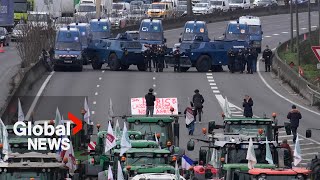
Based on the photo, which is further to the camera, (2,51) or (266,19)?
(266,19)

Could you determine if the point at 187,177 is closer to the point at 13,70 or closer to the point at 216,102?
the point at 216,102

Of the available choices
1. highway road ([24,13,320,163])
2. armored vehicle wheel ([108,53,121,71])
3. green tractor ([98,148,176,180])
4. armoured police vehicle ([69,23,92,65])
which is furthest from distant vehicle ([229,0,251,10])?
green tractor ([98,148,176,180])

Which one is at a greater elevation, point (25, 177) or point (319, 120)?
point (25, 177)

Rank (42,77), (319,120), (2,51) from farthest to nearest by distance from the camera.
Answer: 1. (2,51)
2. (42,77)
3. (319,120)

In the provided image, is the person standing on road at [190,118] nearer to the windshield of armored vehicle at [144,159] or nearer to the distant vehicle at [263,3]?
the windshield of armored vehicle at [144,159]

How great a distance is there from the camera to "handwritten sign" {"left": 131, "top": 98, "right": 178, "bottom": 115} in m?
43.7

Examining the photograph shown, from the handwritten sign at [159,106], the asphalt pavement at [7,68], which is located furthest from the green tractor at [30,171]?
the asphalt pavement at [7,68]

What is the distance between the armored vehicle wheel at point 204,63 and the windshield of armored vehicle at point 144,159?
40303 mm

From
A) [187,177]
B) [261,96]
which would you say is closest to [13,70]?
[261,96]

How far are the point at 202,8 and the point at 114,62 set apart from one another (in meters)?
47.1

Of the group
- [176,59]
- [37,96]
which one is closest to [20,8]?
[176,59]

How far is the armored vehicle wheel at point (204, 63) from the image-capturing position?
7131 centimetres

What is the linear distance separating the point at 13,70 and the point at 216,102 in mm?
18466

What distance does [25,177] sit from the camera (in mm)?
27141
